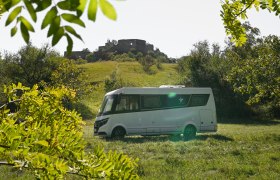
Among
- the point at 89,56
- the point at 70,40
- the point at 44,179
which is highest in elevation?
the point at 89,56

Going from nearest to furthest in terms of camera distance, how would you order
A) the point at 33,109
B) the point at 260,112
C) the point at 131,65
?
the point at 33,109 < the point at 260,112 < the point at 131,65

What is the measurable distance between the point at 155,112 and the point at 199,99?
2871 mm

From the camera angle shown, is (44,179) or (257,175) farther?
(257,175)

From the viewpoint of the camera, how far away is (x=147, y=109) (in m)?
21.0

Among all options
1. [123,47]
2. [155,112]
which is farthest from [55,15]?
[123,47]

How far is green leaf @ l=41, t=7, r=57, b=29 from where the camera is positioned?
3.97 feet

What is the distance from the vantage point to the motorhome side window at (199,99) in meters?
21.9

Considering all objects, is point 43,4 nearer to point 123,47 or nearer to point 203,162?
point 203,162

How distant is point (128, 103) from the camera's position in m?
20.9

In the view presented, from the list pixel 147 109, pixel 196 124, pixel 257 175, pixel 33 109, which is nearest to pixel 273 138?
pixel 196 124

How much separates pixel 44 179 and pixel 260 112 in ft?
125

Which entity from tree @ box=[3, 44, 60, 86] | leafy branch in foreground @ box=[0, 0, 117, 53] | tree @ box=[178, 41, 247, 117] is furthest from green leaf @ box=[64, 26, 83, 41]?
tree @ box=[3, 44, 60, 86]

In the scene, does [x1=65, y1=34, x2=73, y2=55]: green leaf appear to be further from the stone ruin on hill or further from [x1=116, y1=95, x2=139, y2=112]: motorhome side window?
the stone ruin on hill

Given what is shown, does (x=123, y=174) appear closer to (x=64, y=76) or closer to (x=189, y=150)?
(x=189, y=150)
